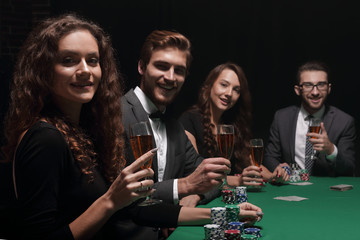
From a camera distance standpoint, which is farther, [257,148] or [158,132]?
[158,132]

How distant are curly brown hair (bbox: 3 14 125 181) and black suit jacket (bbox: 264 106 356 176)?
8.03 feet

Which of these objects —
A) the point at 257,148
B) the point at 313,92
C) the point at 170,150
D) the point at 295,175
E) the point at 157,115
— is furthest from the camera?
the point at 313,92

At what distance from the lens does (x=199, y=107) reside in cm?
392

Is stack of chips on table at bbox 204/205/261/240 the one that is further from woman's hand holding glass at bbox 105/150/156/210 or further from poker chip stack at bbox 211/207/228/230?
woman's hand holding glass at bbox 105/150/156/210

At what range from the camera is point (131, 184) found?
1351mm

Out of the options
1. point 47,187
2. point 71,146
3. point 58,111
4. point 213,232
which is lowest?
point 213,232

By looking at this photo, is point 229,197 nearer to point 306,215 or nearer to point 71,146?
point 306,215

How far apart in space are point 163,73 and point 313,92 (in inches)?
79.3

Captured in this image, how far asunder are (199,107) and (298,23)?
7.79 feet

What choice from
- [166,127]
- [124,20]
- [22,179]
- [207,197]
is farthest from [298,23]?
[22,179]

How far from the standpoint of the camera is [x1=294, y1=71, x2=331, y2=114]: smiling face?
13.4ft

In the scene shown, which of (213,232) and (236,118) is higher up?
(236,118)

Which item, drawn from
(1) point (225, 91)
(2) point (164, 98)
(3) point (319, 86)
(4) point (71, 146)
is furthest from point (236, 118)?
(4) point (71, 146)

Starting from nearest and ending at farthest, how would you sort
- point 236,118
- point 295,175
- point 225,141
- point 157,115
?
point 225,141 → point 157,115 → point 295,175 → point 236,118
